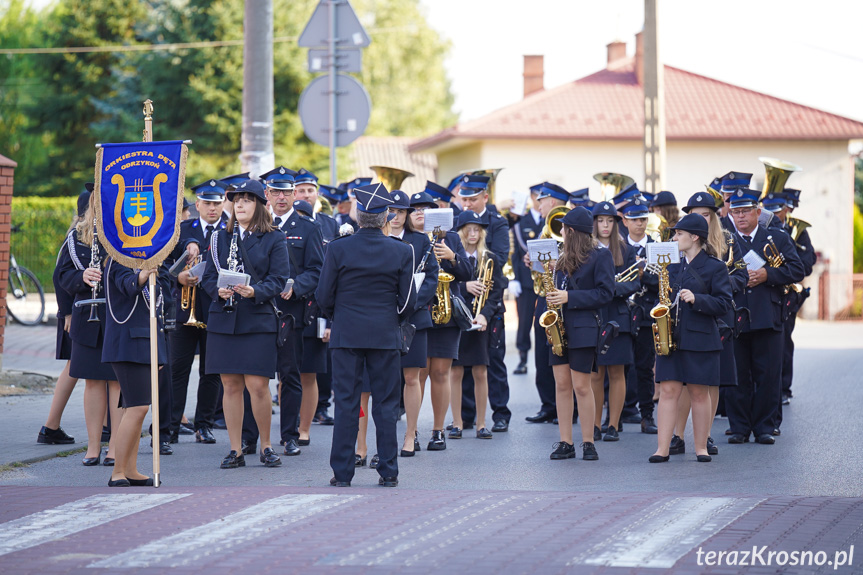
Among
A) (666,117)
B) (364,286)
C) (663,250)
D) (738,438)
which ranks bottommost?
(738,438)

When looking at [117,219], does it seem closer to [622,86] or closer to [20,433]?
[20,433]

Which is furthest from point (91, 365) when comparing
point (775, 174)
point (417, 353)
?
point (775, 174)

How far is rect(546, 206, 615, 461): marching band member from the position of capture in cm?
948

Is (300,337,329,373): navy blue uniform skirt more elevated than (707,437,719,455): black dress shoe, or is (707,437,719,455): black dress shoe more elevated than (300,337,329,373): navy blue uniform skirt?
(300,337,329,373): navy blue uniform skirt

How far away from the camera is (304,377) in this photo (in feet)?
33.7

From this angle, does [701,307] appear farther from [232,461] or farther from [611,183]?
[611,183]

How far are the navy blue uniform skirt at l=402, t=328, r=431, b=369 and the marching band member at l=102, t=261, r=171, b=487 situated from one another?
214 centimetres

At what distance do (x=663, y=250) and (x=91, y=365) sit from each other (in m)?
4.64

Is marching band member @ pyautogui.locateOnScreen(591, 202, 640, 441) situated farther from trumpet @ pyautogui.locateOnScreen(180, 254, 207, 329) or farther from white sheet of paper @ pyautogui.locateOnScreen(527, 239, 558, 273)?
trumpet @ pyautogui.locateOnScreen(180, 254, 207, 329)

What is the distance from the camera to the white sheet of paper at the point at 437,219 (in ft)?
32.1

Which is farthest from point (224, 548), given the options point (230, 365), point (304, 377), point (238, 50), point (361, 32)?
point (238, 50)

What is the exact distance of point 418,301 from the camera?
29.2 feet

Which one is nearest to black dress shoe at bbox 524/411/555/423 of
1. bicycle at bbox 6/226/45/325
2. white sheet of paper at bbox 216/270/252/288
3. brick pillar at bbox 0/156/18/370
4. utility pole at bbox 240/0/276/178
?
utility pole at bbox 240/0/276/178

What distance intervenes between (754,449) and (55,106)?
34853 mm
